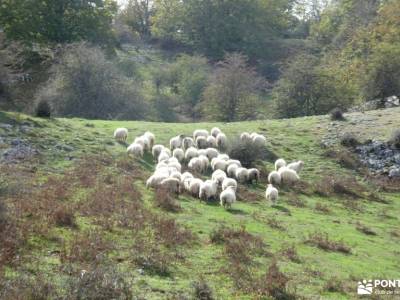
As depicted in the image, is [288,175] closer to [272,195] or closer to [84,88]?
[272,195]

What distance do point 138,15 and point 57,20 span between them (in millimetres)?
48836

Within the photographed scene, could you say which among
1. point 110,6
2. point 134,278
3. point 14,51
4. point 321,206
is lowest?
point 321,206

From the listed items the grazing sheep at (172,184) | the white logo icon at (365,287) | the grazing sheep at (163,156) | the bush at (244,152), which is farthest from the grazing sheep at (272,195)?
the white logo icon at (365,287)

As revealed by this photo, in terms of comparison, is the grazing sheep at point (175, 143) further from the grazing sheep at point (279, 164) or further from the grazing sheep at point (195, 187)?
the grazing sheep at point (195, 187)

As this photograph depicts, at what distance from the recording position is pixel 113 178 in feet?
67.4

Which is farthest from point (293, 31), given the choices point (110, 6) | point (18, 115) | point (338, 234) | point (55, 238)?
point (55, 238)

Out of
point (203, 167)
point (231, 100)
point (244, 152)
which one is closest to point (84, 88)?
point (231, 100)

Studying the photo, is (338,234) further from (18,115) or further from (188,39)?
(188,39)

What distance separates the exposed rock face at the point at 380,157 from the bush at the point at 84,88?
1896 centimetres

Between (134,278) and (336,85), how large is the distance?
37301mm

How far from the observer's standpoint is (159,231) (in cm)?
1407

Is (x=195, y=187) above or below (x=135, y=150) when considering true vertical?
below

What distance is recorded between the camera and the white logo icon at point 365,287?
1232 centimetres

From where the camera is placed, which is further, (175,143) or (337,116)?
(337,116)
